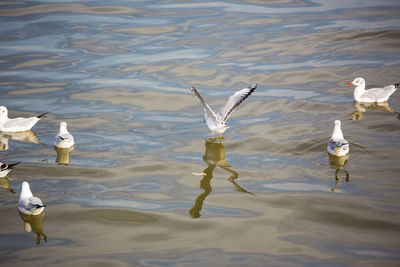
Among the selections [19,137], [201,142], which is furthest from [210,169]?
[19,137]

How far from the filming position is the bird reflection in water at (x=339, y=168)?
10.3 metres

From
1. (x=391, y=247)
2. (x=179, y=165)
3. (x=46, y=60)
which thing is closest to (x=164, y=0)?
(x=46, y=60)

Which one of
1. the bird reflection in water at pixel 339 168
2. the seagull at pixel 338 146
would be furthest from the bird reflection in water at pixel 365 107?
the bird reflection in water at pixel 339 168

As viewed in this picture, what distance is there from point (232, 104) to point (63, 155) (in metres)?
4.20

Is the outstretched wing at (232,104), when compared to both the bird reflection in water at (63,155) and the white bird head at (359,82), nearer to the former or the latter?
the bird reflection in water at (63,155)

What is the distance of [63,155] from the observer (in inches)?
473

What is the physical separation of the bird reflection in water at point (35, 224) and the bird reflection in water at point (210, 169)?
8.80 ft

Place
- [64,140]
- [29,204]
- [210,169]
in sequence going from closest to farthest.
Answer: [29,204] → [210,169] → [64,140]

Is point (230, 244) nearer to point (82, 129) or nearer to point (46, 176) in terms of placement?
point (46, 176)

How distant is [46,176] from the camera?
1101 cm

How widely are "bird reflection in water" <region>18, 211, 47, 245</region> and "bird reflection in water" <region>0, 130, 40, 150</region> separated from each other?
4.04 meters

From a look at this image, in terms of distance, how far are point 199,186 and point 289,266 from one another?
318 cm

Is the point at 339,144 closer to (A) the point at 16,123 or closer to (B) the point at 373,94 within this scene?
(B) the point at 373,94

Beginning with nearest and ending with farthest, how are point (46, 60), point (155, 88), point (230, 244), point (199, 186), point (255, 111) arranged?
point (230, 244)
point (199, 186)
point (255, 111)
point (155, 88)
point (46, 60)
